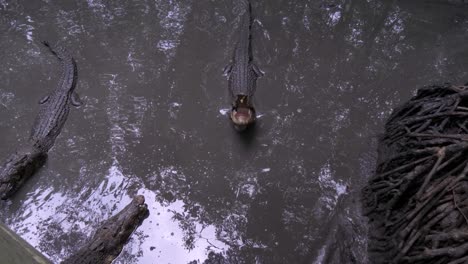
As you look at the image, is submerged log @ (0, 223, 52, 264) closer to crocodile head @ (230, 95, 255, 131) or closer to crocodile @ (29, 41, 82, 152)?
crocodile @ (29, 41, 82, 152)

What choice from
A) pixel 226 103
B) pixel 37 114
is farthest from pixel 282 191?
pixel 37 114

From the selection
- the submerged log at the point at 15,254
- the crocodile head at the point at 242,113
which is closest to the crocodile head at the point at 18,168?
the submerged log at the point at 15,254

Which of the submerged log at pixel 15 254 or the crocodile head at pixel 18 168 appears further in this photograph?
the crocodile head at pixel 18 168

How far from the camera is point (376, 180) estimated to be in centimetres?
503

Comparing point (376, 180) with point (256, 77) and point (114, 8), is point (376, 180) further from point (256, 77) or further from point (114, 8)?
point (114, 8)

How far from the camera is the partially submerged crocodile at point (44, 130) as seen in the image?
5238 mm

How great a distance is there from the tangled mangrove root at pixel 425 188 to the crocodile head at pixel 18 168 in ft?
14.6

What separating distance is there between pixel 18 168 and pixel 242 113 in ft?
10.4

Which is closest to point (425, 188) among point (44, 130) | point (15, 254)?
point (15, 254)

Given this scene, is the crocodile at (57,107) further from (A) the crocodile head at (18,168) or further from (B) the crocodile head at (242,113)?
(B) the crocodile head at (242,113)

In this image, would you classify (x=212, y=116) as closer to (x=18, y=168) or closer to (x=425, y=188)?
(x=18, y=168)

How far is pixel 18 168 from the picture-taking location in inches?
208

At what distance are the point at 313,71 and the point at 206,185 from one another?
3100 mm

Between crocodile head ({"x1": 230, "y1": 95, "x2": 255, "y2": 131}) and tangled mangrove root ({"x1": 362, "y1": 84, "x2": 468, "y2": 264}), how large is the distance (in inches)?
75.4
